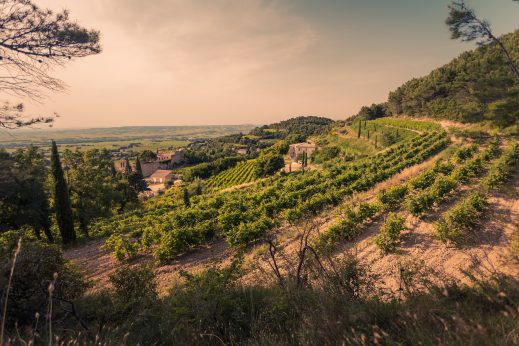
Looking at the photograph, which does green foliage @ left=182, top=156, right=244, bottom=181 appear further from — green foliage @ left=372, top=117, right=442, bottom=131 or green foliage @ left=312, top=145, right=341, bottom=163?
green foliage @ left=372, top=117, right=442, bottom=131

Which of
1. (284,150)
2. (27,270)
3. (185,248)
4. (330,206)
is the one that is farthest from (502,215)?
(284,150)

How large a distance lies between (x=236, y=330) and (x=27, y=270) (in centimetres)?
446

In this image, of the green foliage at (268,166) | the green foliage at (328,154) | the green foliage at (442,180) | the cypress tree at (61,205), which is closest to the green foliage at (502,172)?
the green foliage at (442,180)

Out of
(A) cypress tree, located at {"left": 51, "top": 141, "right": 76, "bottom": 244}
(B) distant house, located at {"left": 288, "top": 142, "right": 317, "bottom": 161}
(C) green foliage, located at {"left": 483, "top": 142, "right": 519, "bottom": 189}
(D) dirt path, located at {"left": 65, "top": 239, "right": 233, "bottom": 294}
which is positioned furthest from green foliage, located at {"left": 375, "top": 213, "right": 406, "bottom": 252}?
(B) distant house, located at {"left": 288, "top": 142, "right": 317, "bottom": 161}

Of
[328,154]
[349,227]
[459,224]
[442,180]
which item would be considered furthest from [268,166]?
[459,224]

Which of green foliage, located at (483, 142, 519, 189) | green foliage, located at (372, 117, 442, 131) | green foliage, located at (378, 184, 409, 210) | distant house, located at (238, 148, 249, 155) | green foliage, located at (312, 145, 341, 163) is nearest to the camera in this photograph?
green foliage, located at (378, 184, 409, 210)

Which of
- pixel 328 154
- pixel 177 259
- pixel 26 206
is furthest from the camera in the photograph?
pixel 328 154

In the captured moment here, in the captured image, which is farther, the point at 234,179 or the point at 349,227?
the point at 234,179

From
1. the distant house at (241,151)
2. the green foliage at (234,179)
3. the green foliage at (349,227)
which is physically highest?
the green foliage at (349,227)

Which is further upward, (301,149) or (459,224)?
(459,224)

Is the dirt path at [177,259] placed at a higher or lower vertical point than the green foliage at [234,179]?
higher

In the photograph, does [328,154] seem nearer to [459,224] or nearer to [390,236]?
[459,224]

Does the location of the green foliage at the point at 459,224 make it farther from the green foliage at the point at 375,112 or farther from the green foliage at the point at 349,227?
the green foliage at the point at 375,112

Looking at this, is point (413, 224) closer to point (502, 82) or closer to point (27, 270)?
point (502, 82)
